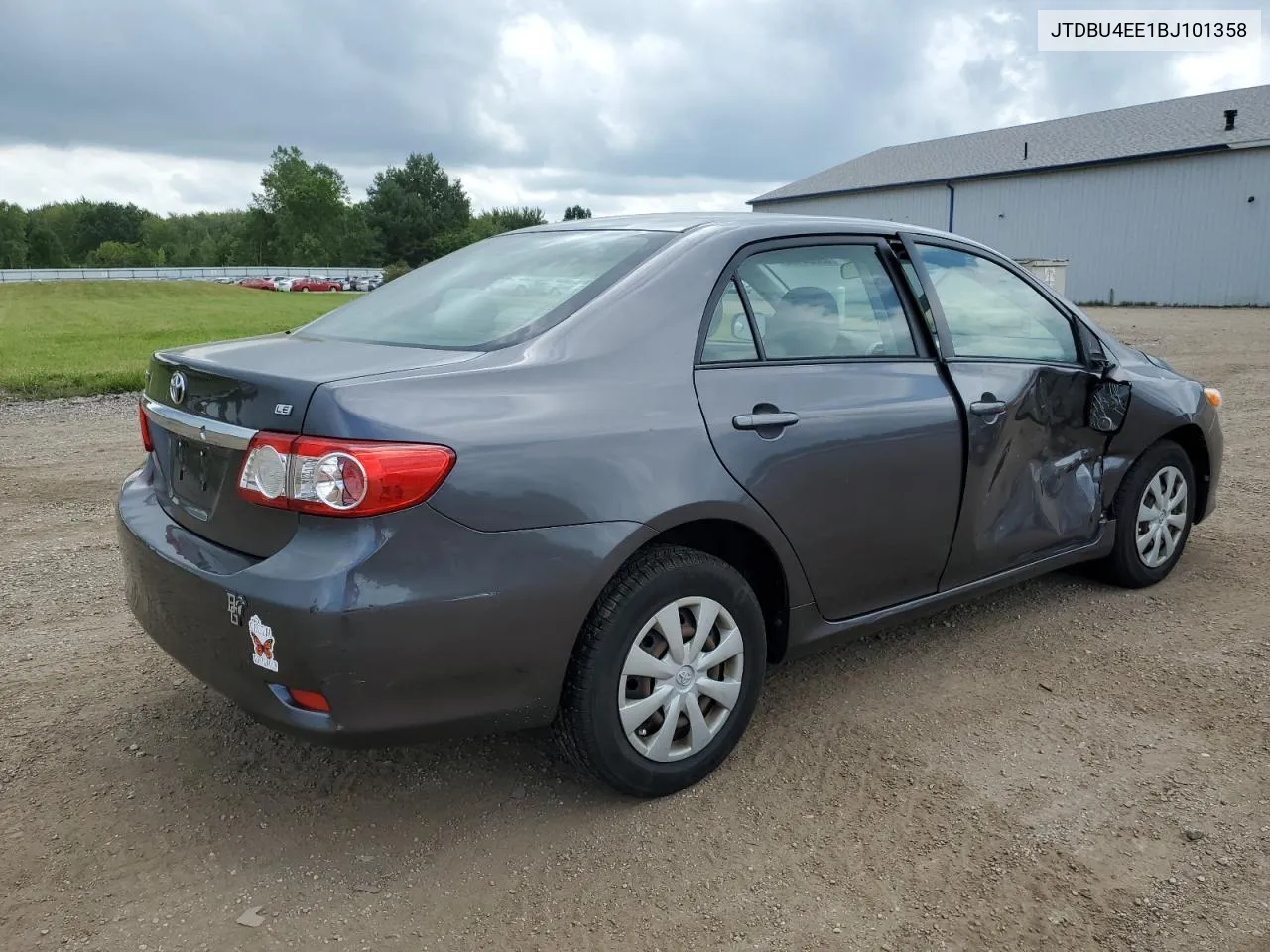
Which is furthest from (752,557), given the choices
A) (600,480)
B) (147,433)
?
(147,433)

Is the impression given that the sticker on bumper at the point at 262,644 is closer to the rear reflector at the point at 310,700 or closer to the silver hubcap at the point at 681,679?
the rear reflector at the point at 310,700

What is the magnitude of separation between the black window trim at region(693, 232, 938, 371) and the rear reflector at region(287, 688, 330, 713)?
4.30 ft

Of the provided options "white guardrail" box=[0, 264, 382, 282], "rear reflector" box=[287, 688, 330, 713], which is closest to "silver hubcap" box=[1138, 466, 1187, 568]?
"rear reflector" box=[287, 688, 330, 713]

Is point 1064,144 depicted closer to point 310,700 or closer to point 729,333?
point 729,333

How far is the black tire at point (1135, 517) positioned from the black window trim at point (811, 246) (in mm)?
1414

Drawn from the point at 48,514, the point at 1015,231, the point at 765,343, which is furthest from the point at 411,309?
the point at 1015,231

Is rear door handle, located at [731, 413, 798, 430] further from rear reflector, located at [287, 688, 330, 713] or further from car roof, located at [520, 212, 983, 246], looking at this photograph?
rear reflector, located at [287, 688, 330, 713]

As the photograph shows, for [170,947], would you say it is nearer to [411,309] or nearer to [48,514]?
[411,309]

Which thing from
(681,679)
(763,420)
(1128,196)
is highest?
(1128,196)

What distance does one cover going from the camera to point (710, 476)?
2869mm

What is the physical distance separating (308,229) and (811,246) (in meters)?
111

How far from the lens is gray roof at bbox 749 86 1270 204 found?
106 ft

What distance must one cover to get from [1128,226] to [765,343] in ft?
112

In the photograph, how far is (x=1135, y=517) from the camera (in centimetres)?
448
